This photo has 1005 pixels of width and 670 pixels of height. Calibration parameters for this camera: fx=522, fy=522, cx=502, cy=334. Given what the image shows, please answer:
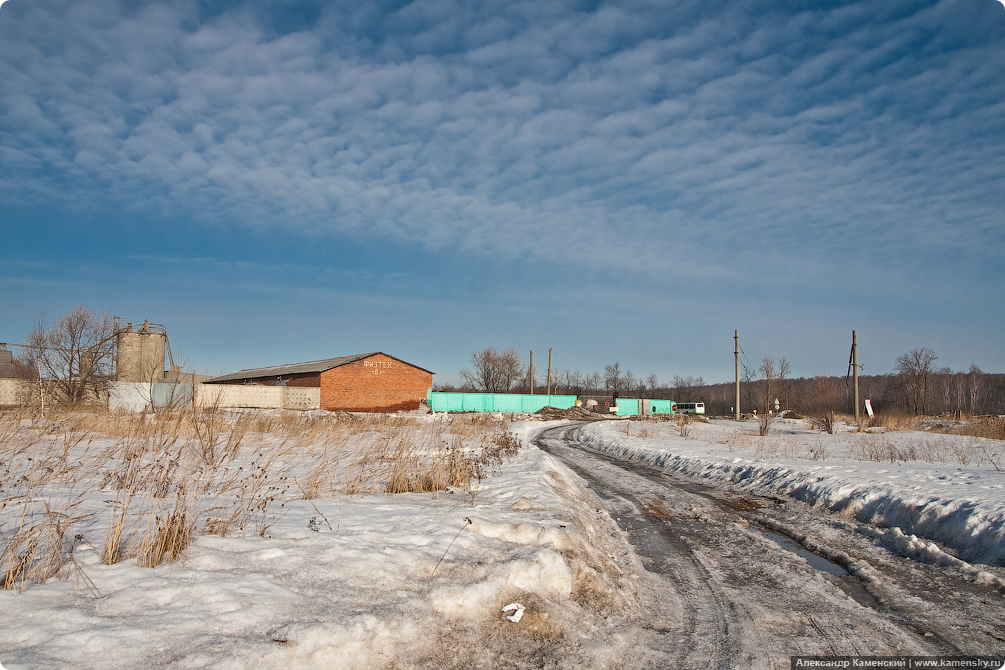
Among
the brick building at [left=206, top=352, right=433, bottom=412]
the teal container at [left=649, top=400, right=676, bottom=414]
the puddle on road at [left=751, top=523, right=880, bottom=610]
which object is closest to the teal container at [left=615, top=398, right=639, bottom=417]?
the teal container at [left=649, top=400, right=676, bottom=414]

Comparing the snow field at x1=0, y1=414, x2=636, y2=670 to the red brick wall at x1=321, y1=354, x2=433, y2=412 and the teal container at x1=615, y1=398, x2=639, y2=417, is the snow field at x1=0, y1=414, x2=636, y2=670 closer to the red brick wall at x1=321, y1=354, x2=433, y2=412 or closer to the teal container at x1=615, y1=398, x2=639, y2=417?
the red brick wall at x1=321, y1=354, x2=433, y2=412

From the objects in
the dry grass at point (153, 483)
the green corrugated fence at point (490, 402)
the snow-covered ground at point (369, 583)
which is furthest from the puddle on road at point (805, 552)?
the green corrugated fence at point (490, 402)

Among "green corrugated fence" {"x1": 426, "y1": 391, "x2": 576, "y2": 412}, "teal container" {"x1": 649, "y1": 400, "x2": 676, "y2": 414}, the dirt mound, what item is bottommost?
"teal container" {"x1": 649, "y1": 400, "x2": 676, "y2": 414}

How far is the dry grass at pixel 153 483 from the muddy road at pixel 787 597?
305 cm

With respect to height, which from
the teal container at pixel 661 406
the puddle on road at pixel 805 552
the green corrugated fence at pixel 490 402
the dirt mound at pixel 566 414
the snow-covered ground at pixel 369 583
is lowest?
the teal container at pixel 661 406

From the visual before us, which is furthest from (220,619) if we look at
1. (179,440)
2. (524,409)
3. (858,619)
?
(524,409)

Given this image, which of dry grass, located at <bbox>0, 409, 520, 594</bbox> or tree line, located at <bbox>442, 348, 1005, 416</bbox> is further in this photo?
tree line, located at <bbox>442, 348, 1005, 416</bbox>

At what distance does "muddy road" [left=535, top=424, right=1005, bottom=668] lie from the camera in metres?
3.60

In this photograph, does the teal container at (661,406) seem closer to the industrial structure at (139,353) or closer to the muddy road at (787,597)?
the industrial structure at (139,353)

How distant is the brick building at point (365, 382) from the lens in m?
44.2

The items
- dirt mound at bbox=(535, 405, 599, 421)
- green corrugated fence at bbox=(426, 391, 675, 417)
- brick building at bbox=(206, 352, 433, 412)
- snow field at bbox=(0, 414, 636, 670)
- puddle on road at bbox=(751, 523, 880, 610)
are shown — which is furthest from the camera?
green corrugated fence at bbox=(426, 391, 675, 417)

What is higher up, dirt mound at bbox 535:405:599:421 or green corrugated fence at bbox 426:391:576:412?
green corrugated fence at bbox 426:391:576:412

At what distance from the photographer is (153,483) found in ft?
20.4

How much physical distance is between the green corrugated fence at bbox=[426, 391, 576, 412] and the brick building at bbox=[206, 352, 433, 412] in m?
2.06
